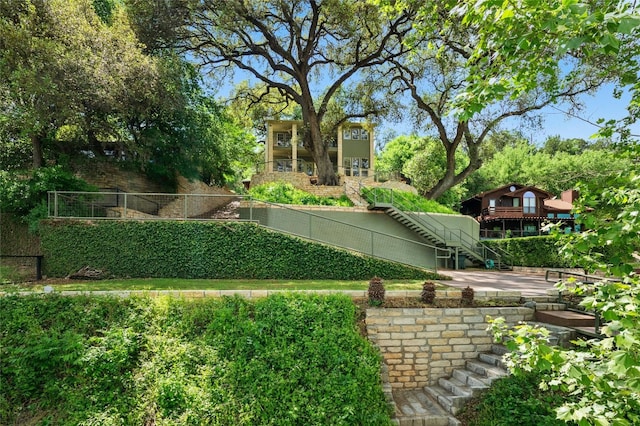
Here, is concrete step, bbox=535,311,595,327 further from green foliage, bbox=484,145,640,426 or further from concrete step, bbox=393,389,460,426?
green foliage, bbox=484,145,640,426

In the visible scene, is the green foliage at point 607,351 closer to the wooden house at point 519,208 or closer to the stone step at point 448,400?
the stone step at point 448,400

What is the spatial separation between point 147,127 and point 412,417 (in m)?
14.9

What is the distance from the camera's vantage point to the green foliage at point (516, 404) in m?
4.97

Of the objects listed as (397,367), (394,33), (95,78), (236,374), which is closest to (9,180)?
(95,78)

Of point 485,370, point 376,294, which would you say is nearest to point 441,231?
point 376,294

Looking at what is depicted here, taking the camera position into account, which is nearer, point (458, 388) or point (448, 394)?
point (458, 388)

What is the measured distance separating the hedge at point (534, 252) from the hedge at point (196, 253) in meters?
7.35

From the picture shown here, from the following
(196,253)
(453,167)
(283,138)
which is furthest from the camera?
(283,138)

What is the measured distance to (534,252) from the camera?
15133 mm

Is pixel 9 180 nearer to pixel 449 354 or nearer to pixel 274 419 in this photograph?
pixel 274 419

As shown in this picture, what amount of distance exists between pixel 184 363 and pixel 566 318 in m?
7.77

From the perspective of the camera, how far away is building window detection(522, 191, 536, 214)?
29.2 meters

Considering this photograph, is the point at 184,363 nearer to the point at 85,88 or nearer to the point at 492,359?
the point at 492,359

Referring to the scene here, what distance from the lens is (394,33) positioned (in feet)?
Answer: 53.8
